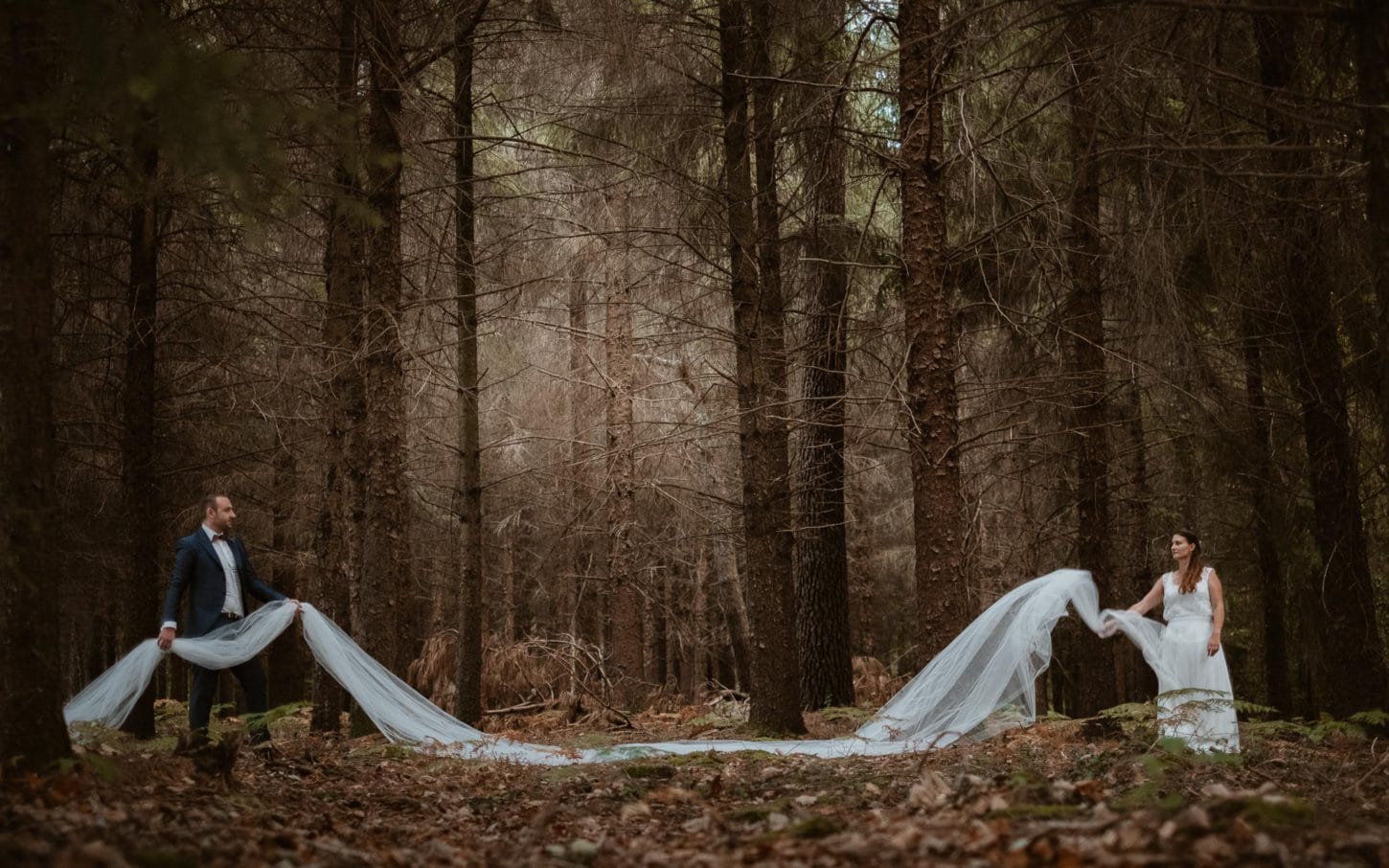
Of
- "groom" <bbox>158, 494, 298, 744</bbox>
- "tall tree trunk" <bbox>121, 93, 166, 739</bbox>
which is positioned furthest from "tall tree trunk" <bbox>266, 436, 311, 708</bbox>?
"groom" <bbox>158, 494, 298, 744</bbox>

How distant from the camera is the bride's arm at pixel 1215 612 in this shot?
29.7ft

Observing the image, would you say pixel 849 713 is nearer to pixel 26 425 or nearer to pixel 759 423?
pixel 759 423

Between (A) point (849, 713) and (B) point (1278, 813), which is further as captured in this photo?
(A) point (849, 713)

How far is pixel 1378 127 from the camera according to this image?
225 inches

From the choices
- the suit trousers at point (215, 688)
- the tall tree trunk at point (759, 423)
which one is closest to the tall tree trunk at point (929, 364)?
the tall tree trunk at point (759, 423)

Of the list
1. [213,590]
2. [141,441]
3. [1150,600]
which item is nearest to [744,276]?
[1150,600]

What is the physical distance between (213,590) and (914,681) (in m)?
5.49

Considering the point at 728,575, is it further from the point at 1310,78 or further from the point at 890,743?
the point at 1310,78

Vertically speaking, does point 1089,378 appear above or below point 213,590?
above

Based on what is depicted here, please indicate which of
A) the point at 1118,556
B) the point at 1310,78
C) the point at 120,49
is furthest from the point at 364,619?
the point at 1118,556

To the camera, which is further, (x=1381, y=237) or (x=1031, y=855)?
(x=1381, y=237)

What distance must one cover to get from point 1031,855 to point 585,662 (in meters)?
12.4

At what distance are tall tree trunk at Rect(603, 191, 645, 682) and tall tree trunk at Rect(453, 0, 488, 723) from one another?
2.54 metres

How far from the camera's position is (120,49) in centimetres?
537
